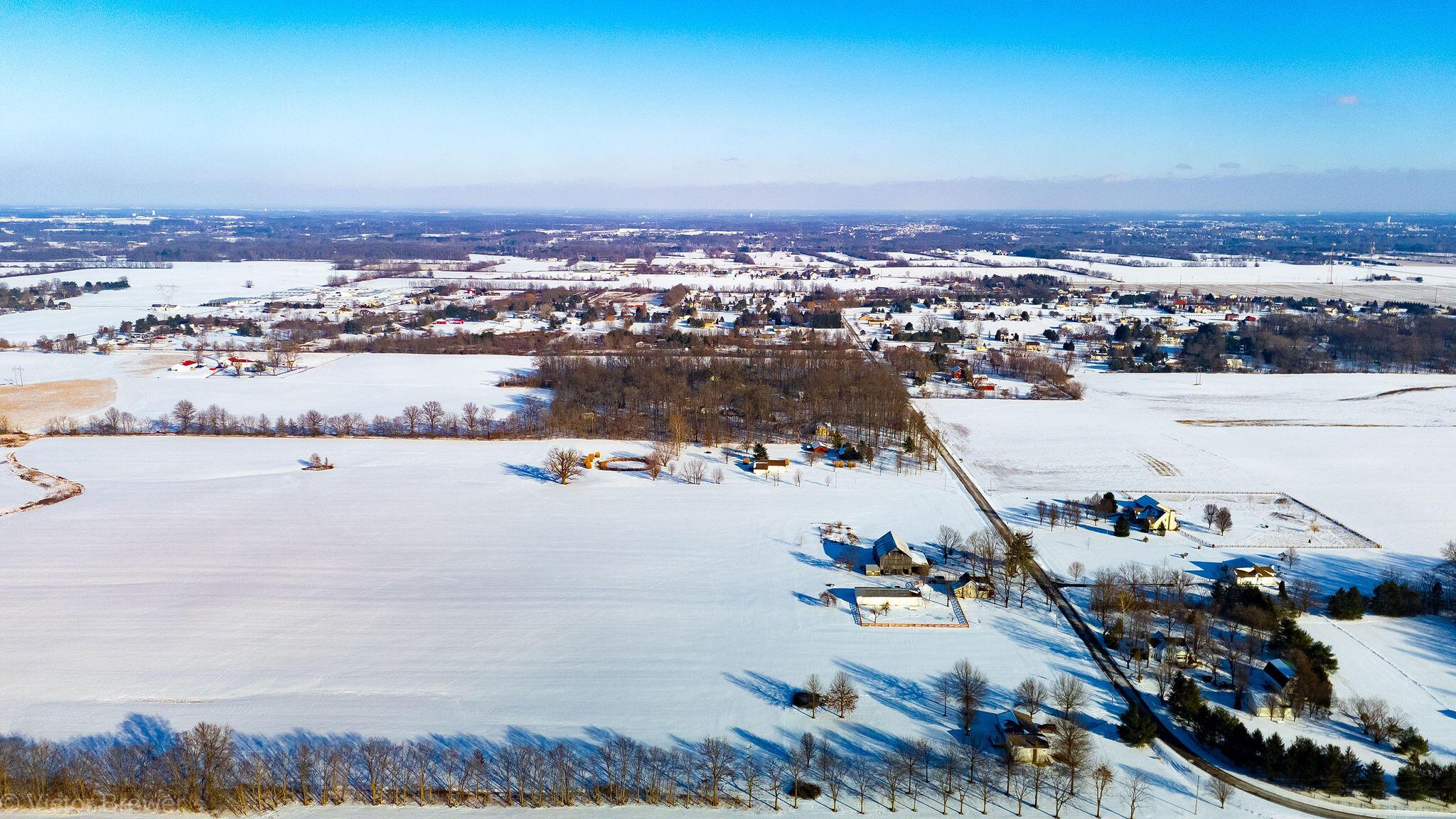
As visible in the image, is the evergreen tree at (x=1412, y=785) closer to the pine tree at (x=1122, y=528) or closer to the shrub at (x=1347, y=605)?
the shrub at (x=1347, y=605)

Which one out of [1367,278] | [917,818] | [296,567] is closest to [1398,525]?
[917,818]

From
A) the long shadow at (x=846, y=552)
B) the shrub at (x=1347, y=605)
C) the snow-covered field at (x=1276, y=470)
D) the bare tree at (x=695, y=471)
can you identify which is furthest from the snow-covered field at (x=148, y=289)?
the shrub at (x=1347, y=605)

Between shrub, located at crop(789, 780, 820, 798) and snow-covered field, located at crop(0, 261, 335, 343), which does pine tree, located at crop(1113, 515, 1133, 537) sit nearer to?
shrub, located at crop(789, 780, 820, 798)

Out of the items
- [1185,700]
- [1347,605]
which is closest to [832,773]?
[1185,700]

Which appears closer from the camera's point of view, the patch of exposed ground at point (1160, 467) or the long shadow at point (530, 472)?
the long shadow at point (530, 472)

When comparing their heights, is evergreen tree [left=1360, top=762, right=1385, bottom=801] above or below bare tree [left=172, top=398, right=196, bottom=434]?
below

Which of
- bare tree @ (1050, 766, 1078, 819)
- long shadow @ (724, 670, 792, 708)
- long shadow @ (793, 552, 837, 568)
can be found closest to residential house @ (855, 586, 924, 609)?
long shadow @ (793, 552, 837, 568)
